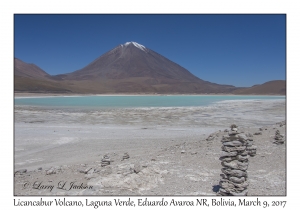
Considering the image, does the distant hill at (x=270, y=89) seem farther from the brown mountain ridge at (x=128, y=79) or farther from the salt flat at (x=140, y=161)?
the salt flat at (x=140, y=161)

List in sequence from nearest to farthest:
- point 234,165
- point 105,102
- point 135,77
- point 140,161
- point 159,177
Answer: point 234,165 < point 159,177 < point 140,161 < point 105,102 < point 135,77

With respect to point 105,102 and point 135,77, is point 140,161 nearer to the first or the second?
point 105,102

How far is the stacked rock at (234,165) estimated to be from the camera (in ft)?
13.0

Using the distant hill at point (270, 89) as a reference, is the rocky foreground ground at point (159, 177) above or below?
below

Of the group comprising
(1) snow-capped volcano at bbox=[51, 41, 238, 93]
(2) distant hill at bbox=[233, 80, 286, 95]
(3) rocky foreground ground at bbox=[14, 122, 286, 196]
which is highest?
(1) snow-capped volcano at bbox=[51, 41, 238, 93]

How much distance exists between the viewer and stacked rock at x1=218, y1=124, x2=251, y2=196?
156 inches

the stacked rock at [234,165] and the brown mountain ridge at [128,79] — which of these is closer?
the stacked rock at [234,165]

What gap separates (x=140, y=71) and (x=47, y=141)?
168 metres

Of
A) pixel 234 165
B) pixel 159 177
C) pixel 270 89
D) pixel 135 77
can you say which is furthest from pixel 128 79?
pixel 234 165

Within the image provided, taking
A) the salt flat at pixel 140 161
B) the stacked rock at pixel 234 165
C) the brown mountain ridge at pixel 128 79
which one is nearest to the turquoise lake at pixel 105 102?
the salt flat at pixel 140 161

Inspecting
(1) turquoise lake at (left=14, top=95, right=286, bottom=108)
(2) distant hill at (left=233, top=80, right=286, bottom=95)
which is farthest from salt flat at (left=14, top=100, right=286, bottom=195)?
(2) distant hill at (left=233, top=80, right=286, bottom=95)

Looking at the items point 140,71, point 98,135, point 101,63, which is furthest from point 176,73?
point 98,135

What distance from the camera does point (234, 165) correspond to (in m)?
4.00

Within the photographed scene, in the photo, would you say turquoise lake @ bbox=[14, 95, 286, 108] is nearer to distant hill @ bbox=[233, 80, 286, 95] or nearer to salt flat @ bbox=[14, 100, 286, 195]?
salt flat @ bbox=[14, 100, 286, 195]
